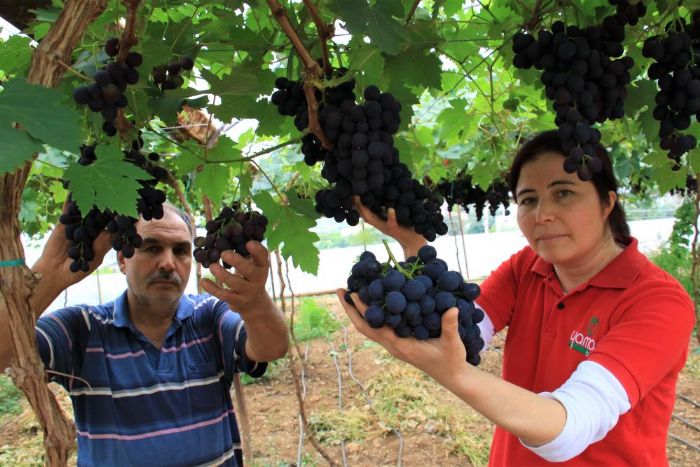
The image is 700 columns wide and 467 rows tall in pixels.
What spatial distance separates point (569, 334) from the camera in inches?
66.2

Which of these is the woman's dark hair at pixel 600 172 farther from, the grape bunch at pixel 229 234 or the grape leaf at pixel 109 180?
the grape leaf at pixel 109 180

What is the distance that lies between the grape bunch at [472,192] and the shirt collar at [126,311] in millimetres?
4743

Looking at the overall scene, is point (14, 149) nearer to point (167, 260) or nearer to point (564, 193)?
point (564, 193)

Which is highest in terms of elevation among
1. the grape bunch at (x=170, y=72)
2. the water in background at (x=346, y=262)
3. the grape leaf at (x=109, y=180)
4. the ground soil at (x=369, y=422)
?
the grape bunch at (x=170, y=72)

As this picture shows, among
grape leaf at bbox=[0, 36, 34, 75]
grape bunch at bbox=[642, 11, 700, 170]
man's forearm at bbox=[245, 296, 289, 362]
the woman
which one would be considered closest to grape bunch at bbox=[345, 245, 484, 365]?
the woman

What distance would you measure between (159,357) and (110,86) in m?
1.44

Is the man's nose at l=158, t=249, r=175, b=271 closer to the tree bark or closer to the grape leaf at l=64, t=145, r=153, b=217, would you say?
the grape leaf at l=64, t=145, r=153, b=217

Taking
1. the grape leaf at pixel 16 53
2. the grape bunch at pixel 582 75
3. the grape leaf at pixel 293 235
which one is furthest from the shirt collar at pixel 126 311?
the grape bunch at pixel 582 75

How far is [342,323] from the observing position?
9.62 m

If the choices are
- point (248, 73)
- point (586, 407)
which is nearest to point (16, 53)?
point (248, 73)

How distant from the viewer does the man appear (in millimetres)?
2031

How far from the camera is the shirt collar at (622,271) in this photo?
5.25 feet

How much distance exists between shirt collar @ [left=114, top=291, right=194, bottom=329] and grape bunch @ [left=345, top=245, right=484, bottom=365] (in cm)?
143

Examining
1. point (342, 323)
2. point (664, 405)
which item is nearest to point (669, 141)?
point (664, 405)
